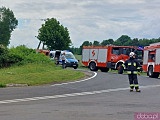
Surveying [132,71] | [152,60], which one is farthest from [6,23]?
[132,71]

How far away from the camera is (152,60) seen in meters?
33.6

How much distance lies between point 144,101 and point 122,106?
6.24 ft

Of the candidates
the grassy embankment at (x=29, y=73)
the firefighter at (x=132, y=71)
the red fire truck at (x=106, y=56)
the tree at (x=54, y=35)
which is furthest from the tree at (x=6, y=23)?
the firefighter at (x=132, y=71)

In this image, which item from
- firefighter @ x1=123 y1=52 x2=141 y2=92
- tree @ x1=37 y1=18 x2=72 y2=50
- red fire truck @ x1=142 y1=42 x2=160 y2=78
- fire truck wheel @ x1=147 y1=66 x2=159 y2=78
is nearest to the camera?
firefighter @ x1=123 y1=52 x2=141 y2=92

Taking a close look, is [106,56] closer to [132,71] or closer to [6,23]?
[132,71]

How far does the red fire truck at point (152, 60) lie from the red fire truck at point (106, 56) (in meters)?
4.05

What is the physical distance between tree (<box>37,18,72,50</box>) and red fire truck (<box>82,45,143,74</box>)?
89.0 ft

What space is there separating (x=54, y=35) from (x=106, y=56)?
3176cm

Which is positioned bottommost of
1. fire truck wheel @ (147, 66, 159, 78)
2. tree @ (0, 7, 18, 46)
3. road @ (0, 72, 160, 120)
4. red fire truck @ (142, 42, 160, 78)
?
road @ (0, 72, 160, 120)

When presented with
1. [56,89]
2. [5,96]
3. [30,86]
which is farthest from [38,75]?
[5,96]

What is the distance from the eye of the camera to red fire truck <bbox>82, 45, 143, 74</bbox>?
39.5 m

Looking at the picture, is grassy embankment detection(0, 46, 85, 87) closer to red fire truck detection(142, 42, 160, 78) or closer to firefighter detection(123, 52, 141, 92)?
firefighter detection(123, 52, 141, 92)


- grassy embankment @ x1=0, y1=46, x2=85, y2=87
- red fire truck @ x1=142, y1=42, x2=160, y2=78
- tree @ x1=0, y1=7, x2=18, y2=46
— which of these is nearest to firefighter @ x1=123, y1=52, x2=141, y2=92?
grassy embankment @ x1=0, y1=46, x2=85, y2=87

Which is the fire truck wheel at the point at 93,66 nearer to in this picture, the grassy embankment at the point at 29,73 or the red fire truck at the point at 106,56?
the red fire truck at the point at 106,56
